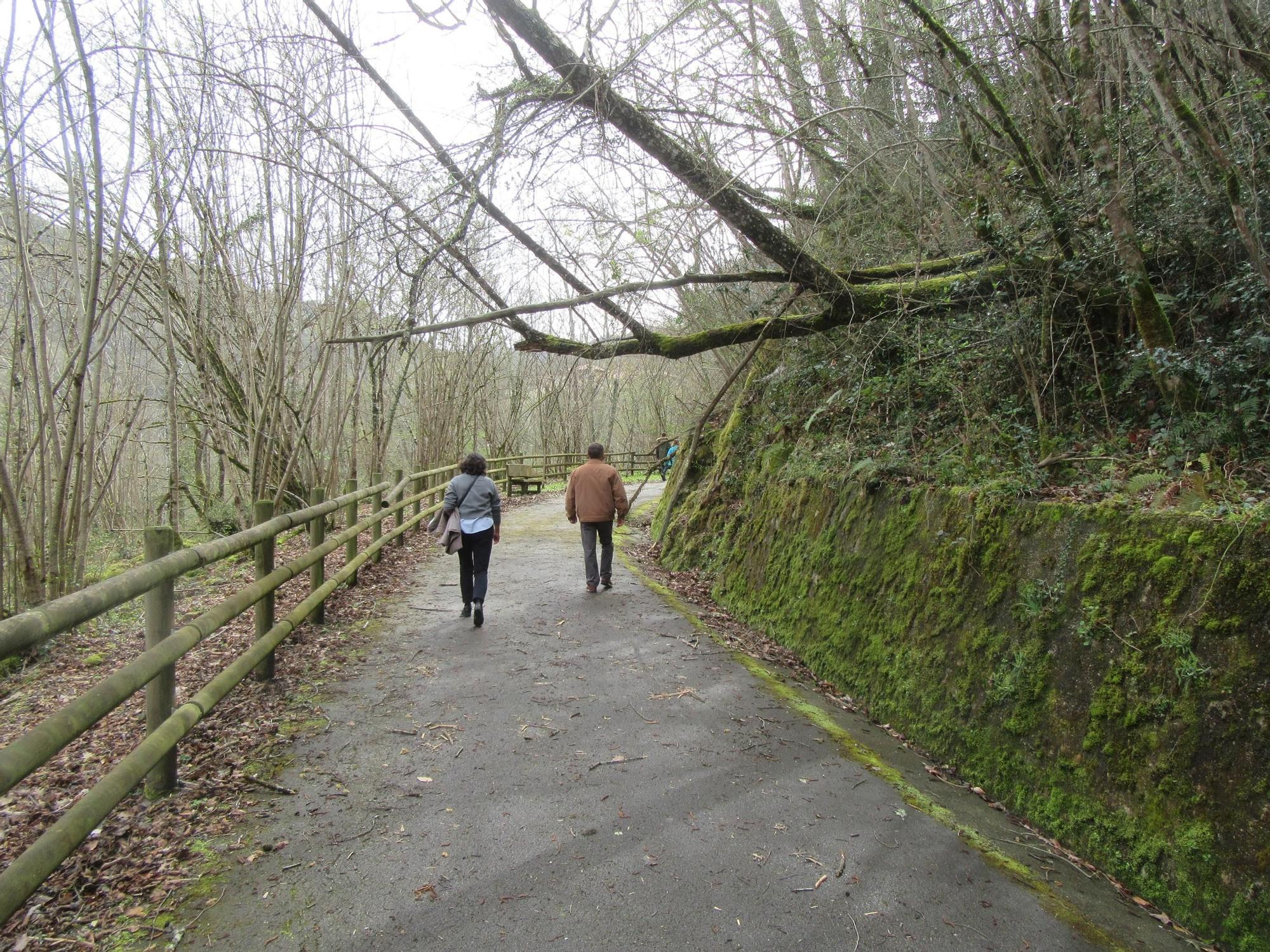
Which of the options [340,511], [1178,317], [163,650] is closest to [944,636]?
[1178,317]

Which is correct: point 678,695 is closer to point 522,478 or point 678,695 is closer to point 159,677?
point 159,677

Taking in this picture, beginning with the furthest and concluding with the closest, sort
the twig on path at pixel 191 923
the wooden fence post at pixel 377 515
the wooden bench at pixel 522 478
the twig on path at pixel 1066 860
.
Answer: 1. the wooden bench at pixel 522 478
2. the wooden fence post at pixel 377 515
3. the twig on path at pixel 1066 860
4. the twig on path at pixel 191 923

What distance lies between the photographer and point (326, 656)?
5391 millimetres

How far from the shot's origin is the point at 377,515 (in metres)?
8.31

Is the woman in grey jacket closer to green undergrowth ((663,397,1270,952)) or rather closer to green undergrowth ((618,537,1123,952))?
green undergrowth ((618,537,1123,952))

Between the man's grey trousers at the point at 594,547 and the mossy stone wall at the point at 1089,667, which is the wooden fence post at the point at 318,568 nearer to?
the man's grey trousers at the point at 594,547

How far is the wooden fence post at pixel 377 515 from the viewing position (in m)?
8.44

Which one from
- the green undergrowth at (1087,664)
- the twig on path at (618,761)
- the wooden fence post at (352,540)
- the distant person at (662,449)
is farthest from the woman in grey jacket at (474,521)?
the distant person at (662,449)

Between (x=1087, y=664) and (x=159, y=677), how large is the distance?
469cm

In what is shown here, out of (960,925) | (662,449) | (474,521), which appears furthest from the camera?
(662,449)

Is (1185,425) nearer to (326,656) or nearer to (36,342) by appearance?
(326,656)

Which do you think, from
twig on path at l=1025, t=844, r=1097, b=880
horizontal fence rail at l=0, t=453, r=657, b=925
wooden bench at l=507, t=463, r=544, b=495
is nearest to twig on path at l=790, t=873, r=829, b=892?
twig on path at l=1025, t=844, r=1097, b=880

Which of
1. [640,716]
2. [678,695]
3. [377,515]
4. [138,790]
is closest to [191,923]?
[138,790]

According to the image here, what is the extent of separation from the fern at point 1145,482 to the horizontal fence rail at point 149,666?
5.11 metres
